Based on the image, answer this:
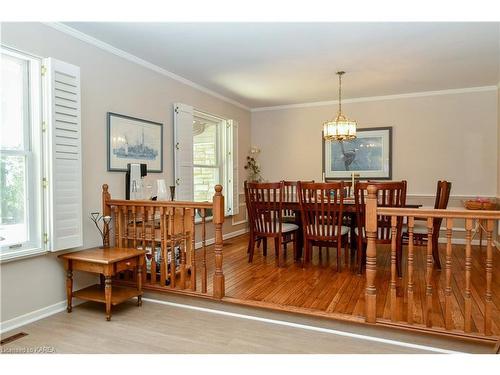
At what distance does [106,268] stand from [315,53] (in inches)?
119

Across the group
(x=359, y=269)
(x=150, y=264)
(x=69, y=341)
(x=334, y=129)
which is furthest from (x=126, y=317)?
(x=334, y=129)

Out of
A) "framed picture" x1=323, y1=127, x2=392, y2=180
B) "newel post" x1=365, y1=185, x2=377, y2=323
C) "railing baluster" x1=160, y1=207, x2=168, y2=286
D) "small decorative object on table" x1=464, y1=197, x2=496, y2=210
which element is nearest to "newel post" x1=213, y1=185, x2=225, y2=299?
"railing baluster" x1=160, y1=207, x2=168, y2=286

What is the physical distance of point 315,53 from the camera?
3.75 metres

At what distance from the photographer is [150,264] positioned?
3438 mm

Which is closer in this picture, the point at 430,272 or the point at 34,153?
the point at 430,272

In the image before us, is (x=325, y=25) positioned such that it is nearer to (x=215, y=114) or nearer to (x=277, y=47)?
(x=277, y=47)

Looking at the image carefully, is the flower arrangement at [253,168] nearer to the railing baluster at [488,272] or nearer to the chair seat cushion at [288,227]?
the chair seat cushion at [288,227]

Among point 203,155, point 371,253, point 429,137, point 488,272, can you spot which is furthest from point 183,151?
point 429,137

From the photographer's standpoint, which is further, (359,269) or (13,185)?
(359,269)

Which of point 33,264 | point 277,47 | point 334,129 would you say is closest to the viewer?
point 33,264

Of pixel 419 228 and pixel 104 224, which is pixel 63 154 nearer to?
pixel 104 224

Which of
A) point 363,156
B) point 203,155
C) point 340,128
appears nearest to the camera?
point 340,128
